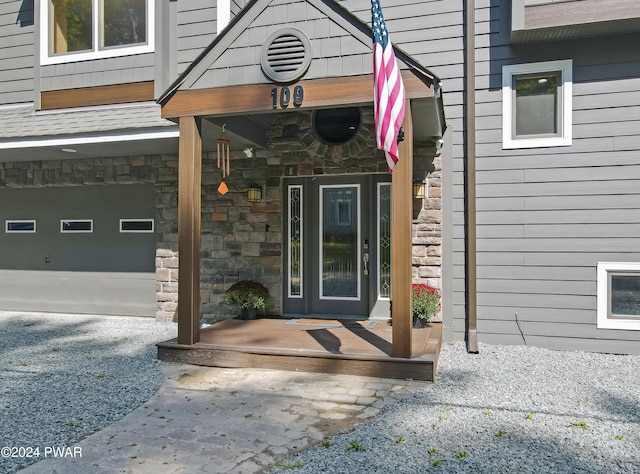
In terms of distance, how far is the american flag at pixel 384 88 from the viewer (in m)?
3.78

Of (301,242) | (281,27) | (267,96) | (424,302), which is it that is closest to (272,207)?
(301,242)

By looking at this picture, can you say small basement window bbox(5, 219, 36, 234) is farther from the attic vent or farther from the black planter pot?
the attic vent

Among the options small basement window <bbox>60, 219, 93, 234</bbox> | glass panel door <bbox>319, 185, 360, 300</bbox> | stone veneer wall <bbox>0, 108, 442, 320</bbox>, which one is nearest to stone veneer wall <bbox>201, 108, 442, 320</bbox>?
stone veneer wall <bbox>0, 108, 442, 320</bbox>

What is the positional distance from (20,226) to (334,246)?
17.6 feet

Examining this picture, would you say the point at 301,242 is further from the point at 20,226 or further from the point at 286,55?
the point at 20,226

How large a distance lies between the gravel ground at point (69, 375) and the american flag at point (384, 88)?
2.85 m

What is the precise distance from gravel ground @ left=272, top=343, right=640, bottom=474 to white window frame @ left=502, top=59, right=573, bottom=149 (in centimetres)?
251

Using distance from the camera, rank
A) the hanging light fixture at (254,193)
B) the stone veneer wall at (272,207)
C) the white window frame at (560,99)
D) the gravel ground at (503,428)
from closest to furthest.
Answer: the gravel ground at (503,428), the white window frame at (560,99), the stone veneer wall at (272,207), the hanging light fixture at (254,193)

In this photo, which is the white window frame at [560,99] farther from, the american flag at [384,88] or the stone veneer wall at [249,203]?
the american flag at [384,88]

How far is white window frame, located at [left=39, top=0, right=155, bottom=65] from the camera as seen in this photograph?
259 inches

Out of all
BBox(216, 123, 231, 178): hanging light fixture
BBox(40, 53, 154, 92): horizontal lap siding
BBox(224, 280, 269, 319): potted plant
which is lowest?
BBox(224, 280, 269, 319): potted plant

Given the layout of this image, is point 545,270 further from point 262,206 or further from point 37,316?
point 37,316

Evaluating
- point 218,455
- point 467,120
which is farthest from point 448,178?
point 218,455

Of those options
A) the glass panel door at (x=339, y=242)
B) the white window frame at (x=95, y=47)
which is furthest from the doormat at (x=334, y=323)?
the white window frame at (x=95, y=47)
